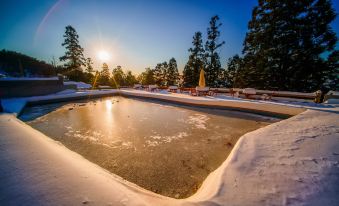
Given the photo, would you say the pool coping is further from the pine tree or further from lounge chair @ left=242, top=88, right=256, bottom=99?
the pine tree

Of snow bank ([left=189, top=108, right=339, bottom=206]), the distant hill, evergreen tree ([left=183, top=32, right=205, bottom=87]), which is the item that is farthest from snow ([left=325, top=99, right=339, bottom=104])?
the distant hill

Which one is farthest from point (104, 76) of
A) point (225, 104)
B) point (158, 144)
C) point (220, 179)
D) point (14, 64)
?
point (220, 179)

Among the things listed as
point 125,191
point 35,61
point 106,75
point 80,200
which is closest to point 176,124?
point 125,191

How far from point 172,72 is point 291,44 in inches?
841

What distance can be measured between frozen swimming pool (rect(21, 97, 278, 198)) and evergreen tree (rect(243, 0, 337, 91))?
8.47 metres

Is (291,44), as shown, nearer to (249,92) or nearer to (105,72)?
A: (249,92)

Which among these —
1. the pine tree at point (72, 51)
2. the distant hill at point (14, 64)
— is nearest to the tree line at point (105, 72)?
the pine tree at point (72, 51)

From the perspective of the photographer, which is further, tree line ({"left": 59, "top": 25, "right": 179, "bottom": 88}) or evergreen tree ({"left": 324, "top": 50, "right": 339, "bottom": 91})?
tree line ({"left": 59, "top": 25, "right": 179, "bottom": 88})

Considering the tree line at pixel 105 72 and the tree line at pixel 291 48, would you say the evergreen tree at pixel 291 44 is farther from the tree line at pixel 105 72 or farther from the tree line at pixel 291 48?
the tree line at pixel 105 72

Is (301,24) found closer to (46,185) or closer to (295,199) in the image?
(295,199)

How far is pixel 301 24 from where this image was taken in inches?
404

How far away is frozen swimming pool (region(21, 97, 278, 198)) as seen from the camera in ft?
8.11

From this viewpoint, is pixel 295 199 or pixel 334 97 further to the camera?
pixel 334 97

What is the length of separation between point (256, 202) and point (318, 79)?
14250 mm
